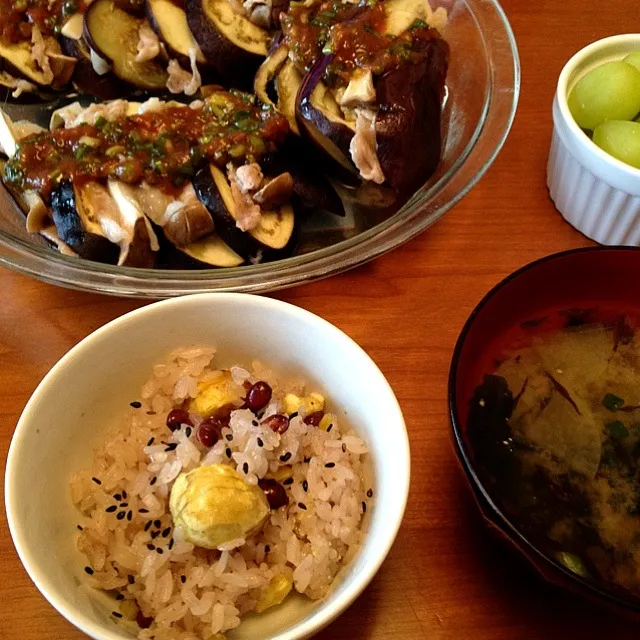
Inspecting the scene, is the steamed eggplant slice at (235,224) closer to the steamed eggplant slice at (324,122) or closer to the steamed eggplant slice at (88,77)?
the steamed eggplant slice at (324,122)

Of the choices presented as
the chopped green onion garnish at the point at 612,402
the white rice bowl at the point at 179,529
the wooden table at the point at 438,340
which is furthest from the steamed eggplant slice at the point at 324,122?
the chopped green onion garnish at the point at 612,402

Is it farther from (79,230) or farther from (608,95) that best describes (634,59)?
(79,230)

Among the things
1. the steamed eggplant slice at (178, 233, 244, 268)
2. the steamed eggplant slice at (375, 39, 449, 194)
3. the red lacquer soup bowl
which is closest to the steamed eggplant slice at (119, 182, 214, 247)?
the steamed eggplant slice at (178, 233, 244, 268)

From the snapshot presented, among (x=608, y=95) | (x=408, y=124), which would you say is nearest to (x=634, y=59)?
(x=608, y=95)

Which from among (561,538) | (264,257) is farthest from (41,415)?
(561,538)

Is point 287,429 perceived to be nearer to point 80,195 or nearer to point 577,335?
point 577,335

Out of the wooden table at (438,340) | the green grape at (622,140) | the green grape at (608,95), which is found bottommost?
the wooden table at (438,340)
